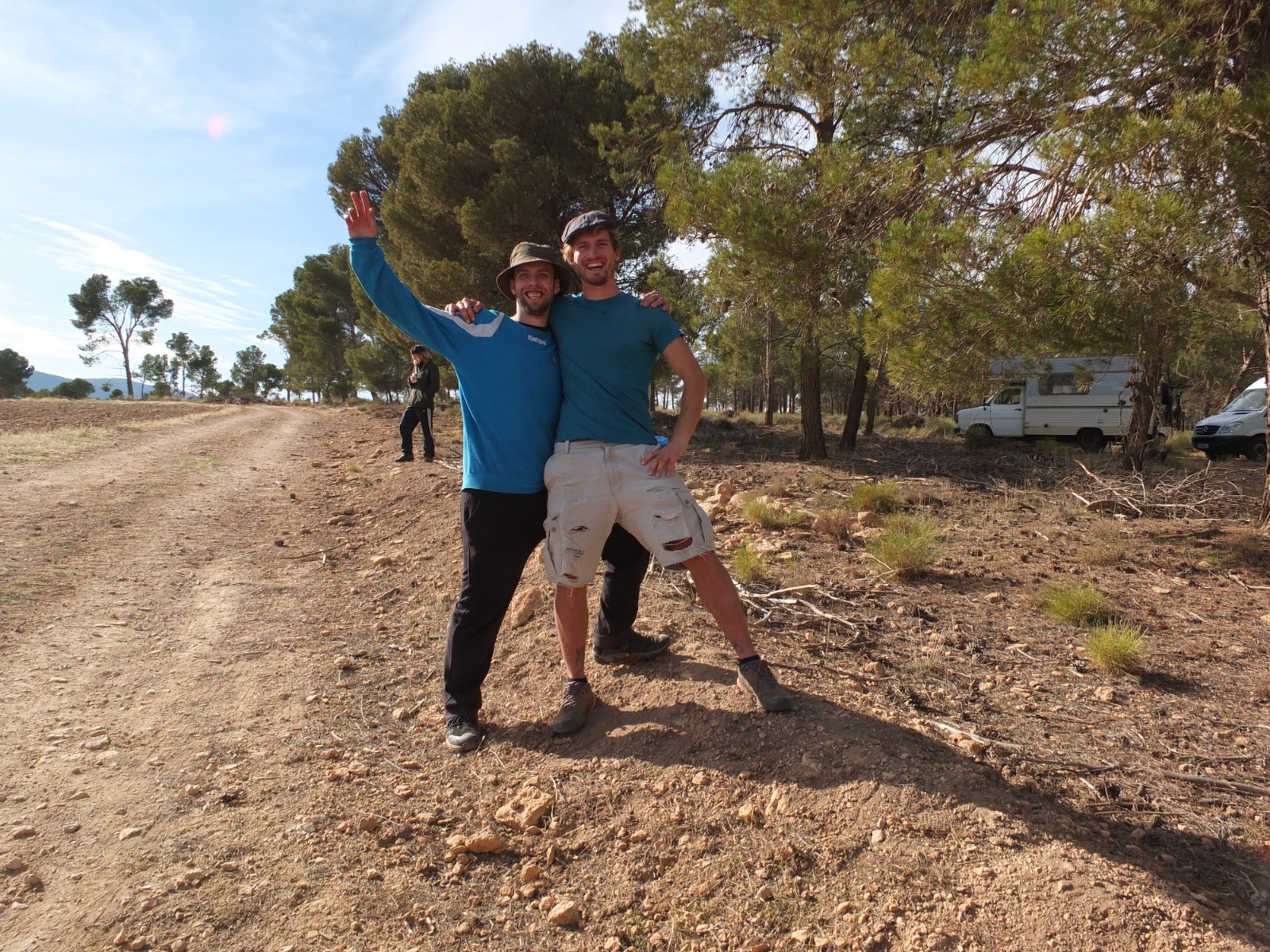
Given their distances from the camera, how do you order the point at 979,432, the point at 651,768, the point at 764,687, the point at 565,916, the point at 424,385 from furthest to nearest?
1. the point at 979,432
2. the point at 424,385
3. the point at 764,687
4. the point at 651,768
5. the point at 565,916

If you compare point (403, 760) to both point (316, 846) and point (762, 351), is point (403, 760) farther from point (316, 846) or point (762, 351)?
point (762, 351)

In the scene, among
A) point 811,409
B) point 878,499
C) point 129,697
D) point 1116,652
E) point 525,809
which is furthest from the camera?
point 811,409

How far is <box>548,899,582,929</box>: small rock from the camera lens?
1947 mm

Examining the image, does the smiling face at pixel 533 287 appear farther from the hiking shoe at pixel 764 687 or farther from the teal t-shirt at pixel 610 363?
the hiking shoe at pixel 764 687

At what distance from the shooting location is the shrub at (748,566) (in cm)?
425

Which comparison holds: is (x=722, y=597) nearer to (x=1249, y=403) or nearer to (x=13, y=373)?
(x=1249, y=403)

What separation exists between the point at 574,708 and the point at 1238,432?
17643 millimetres

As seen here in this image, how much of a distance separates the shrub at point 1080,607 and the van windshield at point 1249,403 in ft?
50.5

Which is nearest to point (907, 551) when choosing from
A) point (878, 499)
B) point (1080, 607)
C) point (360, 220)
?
point (1080, 607)

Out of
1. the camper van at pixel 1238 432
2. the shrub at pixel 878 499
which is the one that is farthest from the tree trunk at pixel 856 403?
the shrub at pixel 878 499

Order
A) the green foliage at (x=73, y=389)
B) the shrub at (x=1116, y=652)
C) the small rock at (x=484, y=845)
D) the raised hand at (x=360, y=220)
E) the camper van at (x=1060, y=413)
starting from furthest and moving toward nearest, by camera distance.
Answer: the green foliage at (x=73, y=389)
the camper van at (x=1060, y=413)
the shrub at (x=1116, y=652)
the raised hand at (x=360, y=220)
the small rock at (x=484, y=845)

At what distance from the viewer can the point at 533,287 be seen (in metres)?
2.78

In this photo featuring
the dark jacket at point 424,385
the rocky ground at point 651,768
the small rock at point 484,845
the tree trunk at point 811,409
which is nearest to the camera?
the rocky ground at point 651,768

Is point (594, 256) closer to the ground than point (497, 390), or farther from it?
farther from it
